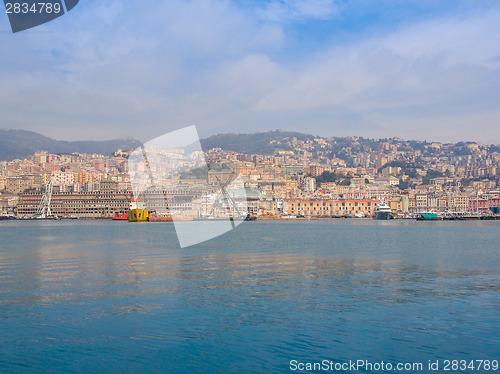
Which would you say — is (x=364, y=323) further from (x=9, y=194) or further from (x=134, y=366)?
(x=9, y=194)

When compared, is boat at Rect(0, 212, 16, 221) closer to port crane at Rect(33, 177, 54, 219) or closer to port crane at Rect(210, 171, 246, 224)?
port crane at Rect(33, 177, 54, 219)

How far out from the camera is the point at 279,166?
145750 mm

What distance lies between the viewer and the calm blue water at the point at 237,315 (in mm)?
6055

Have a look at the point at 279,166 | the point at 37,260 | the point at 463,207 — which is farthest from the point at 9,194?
the point at 37,260

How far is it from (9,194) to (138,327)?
103598 millimetres

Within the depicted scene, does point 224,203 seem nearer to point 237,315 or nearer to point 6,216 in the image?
point 6,216

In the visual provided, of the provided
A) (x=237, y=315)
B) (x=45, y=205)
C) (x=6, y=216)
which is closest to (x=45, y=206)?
(x=45, y=205)

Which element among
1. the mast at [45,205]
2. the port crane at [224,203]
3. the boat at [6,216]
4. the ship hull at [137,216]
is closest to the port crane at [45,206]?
the mast at [45,205]

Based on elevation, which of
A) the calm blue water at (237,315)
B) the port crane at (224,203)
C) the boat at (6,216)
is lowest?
the calm blue water at (237,315)

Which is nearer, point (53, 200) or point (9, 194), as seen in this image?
point (53, 200)

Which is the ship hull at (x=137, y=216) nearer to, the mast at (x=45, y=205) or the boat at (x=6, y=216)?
the mast at (x=45, y=205)

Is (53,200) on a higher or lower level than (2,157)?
lower

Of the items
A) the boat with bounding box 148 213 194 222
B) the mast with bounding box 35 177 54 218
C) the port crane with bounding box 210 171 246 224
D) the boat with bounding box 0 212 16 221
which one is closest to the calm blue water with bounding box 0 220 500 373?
the boat with bounding box 148 213 194 222

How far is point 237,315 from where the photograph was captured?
26.1 feet
